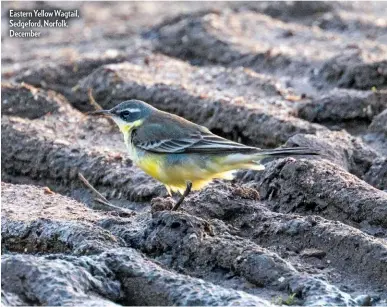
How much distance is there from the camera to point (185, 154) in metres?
8.97

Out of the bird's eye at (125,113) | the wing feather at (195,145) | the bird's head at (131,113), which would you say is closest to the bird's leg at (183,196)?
the wing feather at (195,145)

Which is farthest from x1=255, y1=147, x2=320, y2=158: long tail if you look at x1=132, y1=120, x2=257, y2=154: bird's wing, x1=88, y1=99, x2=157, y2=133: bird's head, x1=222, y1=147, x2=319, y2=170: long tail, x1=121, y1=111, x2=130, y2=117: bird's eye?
x1=121, y1=111, x2=130, y2=117: bird's eye

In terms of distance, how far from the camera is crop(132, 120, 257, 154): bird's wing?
8.87 m

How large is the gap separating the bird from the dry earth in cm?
16

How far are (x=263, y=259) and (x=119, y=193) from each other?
3037 mm

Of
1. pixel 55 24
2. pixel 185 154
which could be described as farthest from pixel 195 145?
pixel 55 24

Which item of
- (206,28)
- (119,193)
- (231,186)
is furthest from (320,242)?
(206,28)

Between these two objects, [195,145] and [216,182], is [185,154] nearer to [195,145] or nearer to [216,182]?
[195,145]

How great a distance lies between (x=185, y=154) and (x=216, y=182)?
3.87 ft

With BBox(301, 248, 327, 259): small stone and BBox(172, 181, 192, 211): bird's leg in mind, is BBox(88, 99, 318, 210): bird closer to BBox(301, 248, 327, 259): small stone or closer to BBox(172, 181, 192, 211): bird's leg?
BBox(172, 181, 192, 211): bird's leg

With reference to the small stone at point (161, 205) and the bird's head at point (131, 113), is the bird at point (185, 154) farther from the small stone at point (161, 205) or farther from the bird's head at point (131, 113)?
the bird's head at point (131, 113)

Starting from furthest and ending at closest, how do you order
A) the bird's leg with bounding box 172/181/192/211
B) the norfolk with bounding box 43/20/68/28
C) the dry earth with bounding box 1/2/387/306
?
the norfolk with bounding box 43/20/68/28
the bird's leg with bounding box 172/181/192/211
the dry earth with bounding box 1/2/387/306

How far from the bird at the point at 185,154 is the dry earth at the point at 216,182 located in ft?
0.54

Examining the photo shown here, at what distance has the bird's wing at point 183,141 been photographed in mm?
8867
